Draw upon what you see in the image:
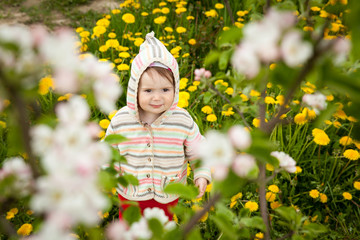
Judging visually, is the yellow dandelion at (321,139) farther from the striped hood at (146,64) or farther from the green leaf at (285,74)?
the green leaf at (285,74)

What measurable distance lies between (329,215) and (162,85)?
3.29 feet

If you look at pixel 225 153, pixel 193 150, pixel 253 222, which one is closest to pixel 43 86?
pixel 225 153

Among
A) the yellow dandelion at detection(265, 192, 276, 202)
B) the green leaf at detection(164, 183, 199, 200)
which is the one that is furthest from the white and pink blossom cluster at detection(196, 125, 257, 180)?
the yellow dandelion at detection(265, 192, 276, 202)

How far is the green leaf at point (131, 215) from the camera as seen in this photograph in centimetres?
65

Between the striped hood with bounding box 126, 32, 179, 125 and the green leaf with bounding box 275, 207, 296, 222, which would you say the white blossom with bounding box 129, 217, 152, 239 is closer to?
the green leaf with bounding box 275, 207, 296, 222

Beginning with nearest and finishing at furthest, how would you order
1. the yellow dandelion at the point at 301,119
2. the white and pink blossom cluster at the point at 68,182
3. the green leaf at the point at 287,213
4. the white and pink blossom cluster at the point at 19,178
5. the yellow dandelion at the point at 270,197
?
the white and pink blossom cluster at the point at 68,182 < the white and pink blossom cluster at the point at 19,178 < the green leaf at the point at 287,213 < the yellow dandelion at the point at 301,119 < the yellow dandelion at the point at 270,197

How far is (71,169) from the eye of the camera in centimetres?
36

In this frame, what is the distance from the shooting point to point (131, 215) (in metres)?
0.66

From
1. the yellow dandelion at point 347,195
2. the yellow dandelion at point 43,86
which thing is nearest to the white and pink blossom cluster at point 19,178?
the yellow dandelion at point 43,86

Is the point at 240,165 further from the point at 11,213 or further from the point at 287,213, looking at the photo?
the point at 11,213

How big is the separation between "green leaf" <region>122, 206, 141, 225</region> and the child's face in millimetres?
576

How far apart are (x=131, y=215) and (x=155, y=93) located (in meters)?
0.61

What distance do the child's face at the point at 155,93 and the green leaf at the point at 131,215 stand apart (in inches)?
22.7

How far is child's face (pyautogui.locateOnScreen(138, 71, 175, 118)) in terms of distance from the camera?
3.89 ft
